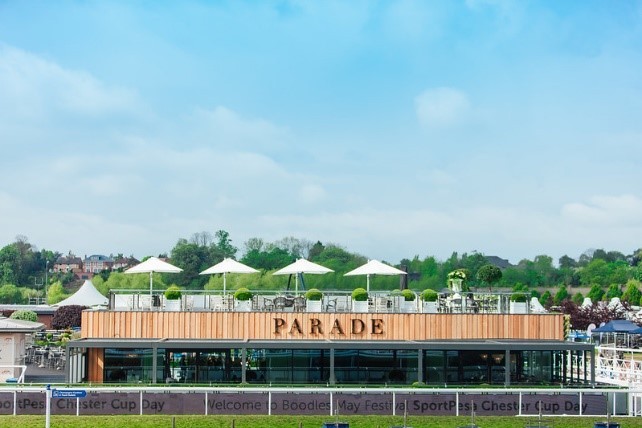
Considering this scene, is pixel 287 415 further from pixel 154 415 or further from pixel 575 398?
pixel 575 398

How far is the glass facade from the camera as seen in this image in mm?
35781

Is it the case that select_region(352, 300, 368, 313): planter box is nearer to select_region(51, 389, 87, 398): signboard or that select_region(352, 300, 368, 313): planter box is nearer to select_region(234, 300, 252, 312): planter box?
select_region(234, 300, 252, 312): planter box

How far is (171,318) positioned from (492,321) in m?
11.0

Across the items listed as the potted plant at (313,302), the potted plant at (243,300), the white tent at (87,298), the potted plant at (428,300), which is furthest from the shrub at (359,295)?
the white tent at (87,298)

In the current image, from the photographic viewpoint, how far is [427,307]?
36.6 m

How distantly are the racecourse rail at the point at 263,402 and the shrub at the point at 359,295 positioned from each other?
670 cm

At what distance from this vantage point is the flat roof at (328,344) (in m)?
34.8

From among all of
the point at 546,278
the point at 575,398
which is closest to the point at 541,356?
the point at 575,398

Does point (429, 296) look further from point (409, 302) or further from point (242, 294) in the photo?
point (242, 294)

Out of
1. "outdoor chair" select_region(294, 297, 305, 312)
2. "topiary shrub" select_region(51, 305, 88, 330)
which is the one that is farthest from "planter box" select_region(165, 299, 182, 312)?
"topiary shrub" select_region(51, 305, 88, 330)

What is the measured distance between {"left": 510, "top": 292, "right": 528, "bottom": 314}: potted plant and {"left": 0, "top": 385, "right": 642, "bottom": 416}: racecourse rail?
6.93 m

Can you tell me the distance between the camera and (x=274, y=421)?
1129 inches

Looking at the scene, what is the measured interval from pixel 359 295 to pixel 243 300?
400 cm

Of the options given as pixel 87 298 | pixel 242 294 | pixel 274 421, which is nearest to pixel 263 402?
pixel 274 421
